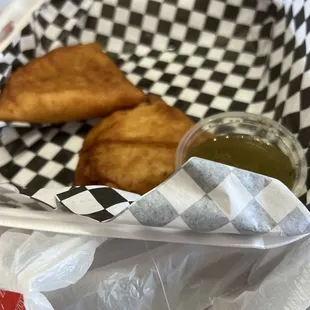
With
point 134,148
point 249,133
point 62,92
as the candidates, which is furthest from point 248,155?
point 62,92

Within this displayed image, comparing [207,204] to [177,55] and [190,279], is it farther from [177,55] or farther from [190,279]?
[177,55]

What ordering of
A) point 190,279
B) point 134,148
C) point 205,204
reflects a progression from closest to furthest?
point 205,204 < point 190,279 < point 134,148

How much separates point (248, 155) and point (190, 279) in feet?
0.62

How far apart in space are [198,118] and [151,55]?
0.59 feet

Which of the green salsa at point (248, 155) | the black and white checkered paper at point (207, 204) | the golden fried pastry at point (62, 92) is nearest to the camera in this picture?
the black and white checkered paper at point (207, 204)

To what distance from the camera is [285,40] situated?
3.00 ft

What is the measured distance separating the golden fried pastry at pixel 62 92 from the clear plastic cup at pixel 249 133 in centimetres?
14

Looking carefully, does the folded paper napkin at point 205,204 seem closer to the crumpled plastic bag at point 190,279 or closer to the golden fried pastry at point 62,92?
the crumpled plastic bag at point 190,279

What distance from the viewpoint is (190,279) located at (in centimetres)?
67

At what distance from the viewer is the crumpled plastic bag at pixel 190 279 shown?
613 millimetres

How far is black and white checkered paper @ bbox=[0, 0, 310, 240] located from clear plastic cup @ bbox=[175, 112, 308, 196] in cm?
4

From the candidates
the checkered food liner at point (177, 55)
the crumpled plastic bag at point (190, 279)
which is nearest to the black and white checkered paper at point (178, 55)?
the checkered food liner at point (177, 55)

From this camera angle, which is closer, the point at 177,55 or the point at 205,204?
the point at 205,204

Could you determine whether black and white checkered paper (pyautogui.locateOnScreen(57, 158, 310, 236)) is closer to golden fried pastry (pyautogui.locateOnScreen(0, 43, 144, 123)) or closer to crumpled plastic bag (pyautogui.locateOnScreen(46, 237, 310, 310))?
crumpled plastic bag (pyautogui.locateOnScreen(46, 237, 310, 310))
